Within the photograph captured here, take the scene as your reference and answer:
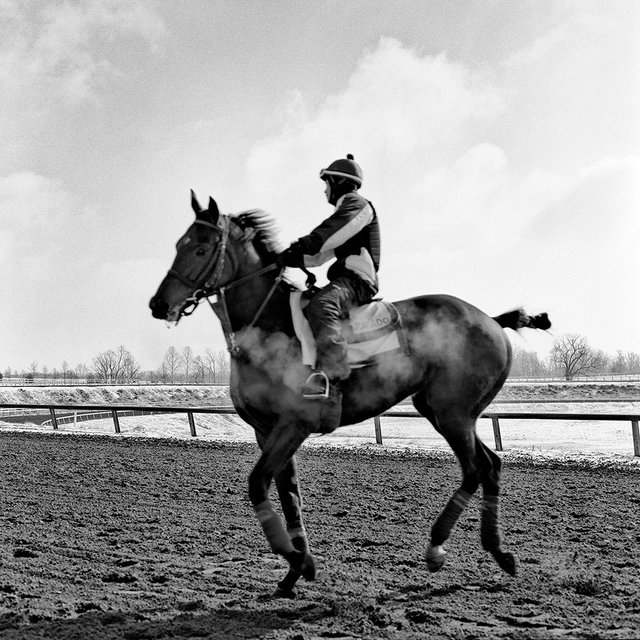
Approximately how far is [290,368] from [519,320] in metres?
2.18

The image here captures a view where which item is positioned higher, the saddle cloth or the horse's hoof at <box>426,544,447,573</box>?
the saddle cloth

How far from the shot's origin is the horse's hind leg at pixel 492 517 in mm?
4793

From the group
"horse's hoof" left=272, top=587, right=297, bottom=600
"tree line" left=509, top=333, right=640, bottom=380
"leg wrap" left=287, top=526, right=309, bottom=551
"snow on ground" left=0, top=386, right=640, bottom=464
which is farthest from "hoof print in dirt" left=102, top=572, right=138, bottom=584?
"tree line" left=509, top=333, right=640, bottom=380

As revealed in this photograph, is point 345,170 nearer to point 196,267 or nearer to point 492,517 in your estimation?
point 196,267

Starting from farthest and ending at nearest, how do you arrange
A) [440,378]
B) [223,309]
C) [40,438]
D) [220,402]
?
[220,402], [40,438], [440,378], [223,309]

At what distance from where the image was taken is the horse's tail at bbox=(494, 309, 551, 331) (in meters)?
5.39

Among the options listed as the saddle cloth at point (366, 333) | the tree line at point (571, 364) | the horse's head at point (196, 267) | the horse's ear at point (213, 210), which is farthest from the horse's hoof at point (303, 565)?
the tree line at point (571, 364)

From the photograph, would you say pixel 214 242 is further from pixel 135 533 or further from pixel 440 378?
pixel 135 533

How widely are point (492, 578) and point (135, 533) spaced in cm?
359

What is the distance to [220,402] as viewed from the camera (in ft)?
144

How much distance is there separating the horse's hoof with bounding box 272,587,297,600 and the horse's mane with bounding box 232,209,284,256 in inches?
92.3

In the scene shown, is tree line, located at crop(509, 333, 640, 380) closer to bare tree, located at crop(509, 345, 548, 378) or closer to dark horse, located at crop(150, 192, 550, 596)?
bare tree, located at crop(509, 345, 548, 378)

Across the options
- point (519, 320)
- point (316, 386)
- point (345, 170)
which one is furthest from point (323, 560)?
point (345, 170)

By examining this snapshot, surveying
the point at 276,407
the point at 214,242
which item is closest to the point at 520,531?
the point at 276,407
